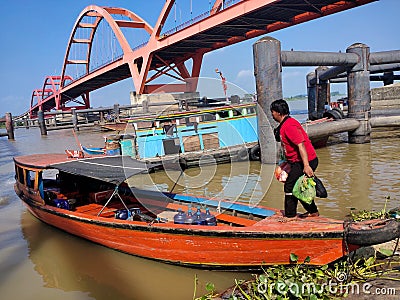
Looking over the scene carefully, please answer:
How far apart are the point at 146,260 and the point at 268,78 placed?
6278 mm

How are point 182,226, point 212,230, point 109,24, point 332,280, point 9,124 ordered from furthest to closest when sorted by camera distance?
1. point 109,24
2. point 9,124
3. point 182,226
4. point 212,230
5. point 332,280

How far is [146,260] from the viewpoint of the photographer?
4992 millimetres

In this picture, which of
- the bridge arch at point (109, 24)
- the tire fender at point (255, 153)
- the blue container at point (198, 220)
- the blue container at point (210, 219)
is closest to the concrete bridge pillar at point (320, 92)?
the tire fender at point (255, 153)

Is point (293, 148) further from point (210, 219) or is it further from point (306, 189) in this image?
point (210, 219)

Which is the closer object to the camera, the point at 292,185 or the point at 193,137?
the point at 292,185

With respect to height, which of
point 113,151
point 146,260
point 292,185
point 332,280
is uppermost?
point 292,185

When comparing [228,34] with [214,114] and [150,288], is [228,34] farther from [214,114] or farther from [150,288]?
[150,288]

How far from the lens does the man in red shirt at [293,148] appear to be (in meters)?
3.84

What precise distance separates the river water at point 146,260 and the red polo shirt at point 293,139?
1624 millimetres

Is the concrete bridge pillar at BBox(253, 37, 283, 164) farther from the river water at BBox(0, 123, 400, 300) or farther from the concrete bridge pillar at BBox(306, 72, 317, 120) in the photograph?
the concrete bridge pillar at BBox(306, 72, 317, 120)

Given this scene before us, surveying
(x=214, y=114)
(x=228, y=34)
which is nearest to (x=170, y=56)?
(x=228, y=34)

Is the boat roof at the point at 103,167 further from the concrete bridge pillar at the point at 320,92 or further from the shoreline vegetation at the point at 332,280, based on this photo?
the concrete bridge pillar at the point at 320,92

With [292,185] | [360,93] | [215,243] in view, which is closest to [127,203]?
[215,243]

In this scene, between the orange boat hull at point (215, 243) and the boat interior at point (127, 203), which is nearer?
the orange boat hull at point (215, 243)
